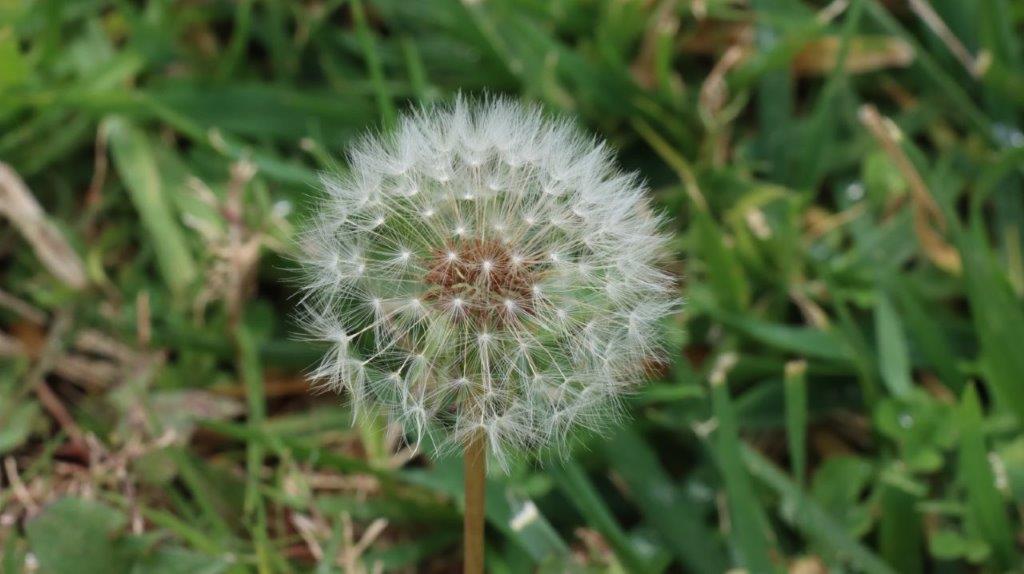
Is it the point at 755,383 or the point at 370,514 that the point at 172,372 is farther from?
the point at 755,383

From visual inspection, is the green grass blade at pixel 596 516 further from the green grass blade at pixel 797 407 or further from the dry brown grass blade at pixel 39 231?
the dry brown grass blade at pixel 39 231

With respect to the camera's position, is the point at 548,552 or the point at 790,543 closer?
the point at 548,552

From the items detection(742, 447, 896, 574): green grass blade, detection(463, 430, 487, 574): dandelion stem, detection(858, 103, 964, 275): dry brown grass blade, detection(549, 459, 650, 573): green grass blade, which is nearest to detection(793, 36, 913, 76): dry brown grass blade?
detection(858, 103, 964, 275): dry brown grass blade

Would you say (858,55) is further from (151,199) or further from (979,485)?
(151,199)

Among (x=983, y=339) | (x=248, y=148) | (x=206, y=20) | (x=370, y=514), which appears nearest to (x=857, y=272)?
(x=983, y=339)

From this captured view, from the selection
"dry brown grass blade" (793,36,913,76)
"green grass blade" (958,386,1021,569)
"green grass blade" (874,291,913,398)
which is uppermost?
"dry brown grass blade" (793,36,913,76)

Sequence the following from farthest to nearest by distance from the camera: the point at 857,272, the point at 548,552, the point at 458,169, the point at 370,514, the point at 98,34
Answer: the point at 98,34 < the point at 857,272 < the point at 370,514 < the point at 548,552 < the point at 458,169

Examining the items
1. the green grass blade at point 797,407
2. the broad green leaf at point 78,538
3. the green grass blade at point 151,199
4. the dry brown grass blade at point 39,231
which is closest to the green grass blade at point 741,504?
the green grass blade at point 797,407

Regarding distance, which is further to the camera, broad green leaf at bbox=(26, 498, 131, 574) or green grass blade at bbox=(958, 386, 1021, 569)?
green grass blade at bbox=(958, 386, 1021, 569)

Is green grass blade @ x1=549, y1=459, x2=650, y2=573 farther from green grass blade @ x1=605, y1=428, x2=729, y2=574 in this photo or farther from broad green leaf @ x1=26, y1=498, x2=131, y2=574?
broad green leaf @ x1=26, y1=498, x2=131, y2=574
